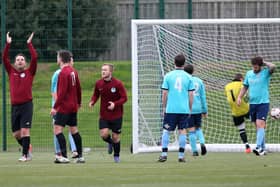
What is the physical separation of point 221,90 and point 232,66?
60 cm

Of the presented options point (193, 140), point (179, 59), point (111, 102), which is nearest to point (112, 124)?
point (111, 102)

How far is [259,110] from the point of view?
709 inches

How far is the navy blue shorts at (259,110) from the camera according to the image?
18.0 metres

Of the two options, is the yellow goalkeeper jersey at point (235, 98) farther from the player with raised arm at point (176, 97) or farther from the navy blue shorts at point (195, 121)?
the player with raised arm at point (176, 97)

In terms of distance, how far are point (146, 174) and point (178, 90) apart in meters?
3.54

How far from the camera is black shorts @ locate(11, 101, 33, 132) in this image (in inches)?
632

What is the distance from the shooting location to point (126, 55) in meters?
22.8

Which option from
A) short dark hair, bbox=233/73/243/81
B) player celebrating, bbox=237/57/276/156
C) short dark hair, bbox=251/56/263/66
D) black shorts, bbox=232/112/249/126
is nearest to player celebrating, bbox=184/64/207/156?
player celebrating, bbox=237/57/276/156

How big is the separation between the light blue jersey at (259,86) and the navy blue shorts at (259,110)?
0.25 feet

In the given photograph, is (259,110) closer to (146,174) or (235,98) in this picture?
(235,98)

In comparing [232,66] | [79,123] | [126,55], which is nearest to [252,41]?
[232,66]

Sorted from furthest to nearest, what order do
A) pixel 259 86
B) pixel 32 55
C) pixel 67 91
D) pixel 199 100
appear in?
1. pixel 199 100
2. pixel 259 86
3. pixel 32 55
4. pixel 67 91

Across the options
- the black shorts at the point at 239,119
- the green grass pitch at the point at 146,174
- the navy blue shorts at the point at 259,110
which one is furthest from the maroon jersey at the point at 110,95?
the black shorts at the point at 239,119

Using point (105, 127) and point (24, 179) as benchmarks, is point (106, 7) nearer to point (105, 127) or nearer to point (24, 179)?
point (105, 127)
